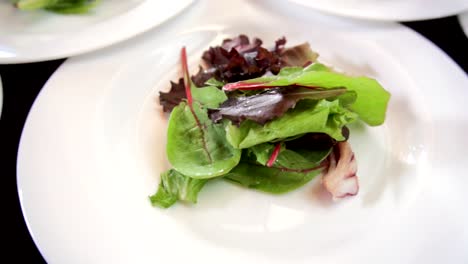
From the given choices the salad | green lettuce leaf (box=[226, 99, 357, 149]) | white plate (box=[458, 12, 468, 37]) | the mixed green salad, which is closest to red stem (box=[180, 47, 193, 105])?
the salad

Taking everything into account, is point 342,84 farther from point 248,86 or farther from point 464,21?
point 464,21

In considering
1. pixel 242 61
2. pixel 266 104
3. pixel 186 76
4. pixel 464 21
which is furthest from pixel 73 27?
pixel 464 21

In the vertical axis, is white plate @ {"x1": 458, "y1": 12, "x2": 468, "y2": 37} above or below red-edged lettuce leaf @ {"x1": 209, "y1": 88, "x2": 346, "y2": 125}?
below

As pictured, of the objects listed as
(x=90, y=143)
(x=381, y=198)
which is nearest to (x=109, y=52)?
(x=90, y=143)

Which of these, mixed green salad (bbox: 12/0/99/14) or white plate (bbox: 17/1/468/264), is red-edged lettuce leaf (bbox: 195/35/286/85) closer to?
white plate (bbox: 17/1/468/264)

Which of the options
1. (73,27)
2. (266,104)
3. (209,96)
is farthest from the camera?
(73,27)
